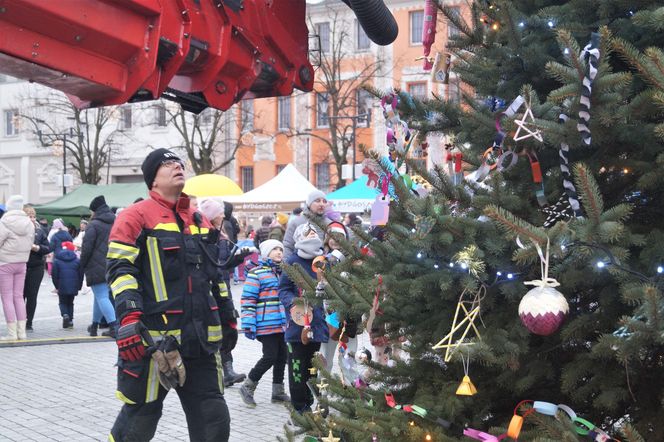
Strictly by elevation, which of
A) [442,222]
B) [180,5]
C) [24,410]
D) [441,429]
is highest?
[180,5]

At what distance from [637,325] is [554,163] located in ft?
3.18

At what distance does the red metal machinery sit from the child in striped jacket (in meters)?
3.28

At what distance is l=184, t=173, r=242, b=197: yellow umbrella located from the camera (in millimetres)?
22094

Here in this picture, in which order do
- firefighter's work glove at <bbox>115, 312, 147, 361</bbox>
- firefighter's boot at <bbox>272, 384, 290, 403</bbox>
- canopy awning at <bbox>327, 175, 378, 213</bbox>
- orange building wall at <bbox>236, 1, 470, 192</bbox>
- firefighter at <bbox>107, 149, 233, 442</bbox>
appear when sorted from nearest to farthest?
firefighter's work glove at <bbox>115, 312, 147, 361</bbox>, firefighter at <bbox>107, 149, 233, 442</bbox>, firefighter's boot at <bbox>272, 384, 290, 403</bbox>, canopy awning at <bbox>327, 175, 378, 213</bbox>, orange building wall at <bbox>236, 1, 470, 192</bbox>

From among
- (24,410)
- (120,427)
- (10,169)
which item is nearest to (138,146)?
(10,169)

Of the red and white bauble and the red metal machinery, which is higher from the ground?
the red metal machinery

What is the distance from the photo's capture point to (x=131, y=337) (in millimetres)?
4555

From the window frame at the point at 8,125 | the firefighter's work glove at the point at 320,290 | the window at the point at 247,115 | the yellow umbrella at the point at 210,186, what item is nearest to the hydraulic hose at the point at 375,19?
the firefighter's work glove at the point at 320,290

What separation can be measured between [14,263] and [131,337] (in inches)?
326

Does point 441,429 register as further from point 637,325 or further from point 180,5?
point 180,5

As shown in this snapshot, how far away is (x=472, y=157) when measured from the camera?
142 inches

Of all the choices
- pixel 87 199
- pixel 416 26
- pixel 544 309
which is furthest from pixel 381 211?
pixel 416 26

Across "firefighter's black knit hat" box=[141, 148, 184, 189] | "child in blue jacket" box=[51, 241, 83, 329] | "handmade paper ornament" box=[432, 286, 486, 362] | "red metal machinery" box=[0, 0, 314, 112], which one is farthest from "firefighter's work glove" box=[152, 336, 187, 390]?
"child in blue jacket" box=[51, 241, 83, 329]

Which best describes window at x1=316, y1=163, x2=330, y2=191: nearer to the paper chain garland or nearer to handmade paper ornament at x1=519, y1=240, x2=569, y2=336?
the paper chain garland
